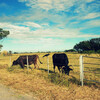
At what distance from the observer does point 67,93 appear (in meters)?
5.12

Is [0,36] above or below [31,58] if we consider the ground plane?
above

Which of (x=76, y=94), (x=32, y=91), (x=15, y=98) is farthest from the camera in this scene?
(x=32, y=91)

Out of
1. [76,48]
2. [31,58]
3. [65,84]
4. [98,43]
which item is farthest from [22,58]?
[76,48]

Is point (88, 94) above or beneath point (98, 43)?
beneath

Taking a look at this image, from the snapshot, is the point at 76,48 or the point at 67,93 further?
the point at 76,48

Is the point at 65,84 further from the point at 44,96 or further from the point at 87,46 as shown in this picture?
the point at 87,46

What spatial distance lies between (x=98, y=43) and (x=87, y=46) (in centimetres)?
509

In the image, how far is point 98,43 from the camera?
5022 centimetres

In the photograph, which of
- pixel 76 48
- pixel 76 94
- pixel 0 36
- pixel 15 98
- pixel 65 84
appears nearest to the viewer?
pixel 15 98

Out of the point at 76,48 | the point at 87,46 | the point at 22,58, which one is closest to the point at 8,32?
the point at 22,58

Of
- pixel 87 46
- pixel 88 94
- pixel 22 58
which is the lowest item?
pixel 88 94

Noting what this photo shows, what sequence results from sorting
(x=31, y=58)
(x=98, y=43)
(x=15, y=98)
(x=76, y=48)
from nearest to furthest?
(x=15, y=98), (x=31, y=58), (x=98, y=43), (x=76, y=48)

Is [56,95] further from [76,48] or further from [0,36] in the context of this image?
[76,48]

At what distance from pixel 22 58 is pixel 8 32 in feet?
46.7
